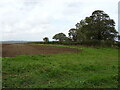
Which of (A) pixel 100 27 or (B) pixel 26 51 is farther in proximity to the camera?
(A) pixel 100 27

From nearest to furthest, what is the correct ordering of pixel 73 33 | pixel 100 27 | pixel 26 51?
pixel 26 51, pixel 100 27, pixel 73 33

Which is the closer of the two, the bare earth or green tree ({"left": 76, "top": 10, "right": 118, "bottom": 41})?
the bare earth

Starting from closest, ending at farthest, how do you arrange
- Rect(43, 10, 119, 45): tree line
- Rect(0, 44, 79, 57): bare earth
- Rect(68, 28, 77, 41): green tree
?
Rect(0, 44, 79, 57): bare earth, Rect(43, 10, 119, 45): tree line, Rect(68, 28, 77, 41): green tree

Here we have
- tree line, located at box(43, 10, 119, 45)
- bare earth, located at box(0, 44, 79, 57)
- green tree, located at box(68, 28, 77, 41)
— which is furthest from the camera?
green tree, located at box(68, 28, 77, 41)

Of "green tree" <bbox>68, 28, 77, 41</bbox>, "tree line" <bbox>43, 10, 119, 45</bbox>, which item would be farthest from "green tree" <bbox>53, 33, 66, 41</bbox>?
"tree line" <bbox>43, 10, 119, 45</bbox>

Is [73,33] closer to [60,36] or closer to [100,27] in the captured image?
[60,36]

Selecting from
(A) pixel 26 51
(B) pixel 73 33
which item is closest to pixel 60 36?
(B) pixel 73 33

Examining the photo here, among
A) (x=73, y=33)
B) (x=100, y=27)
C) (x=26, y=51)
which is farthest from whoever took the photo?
(x=73, y=33)

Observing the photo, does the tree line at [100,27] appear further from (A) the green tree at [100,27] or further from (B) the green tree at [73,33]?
(B) the green tree at [73,33]

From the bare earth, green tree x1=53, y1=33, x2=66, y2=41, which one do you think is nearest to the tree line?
the bare earth

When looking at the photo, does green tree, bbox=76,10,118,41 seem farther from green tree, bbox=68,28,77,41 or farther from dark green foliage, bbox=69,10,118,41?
green tree, bbox=68,28,77,41

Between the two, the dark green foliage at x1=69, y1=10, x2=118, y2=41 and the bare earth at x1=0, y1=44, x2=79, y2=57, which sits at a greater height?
the dark green foliage at x1=69, y1=10, x2=118, y2=41

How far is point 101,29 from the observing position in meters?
35.5

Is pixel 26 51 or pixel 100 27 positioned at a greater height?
pixel 100 27
